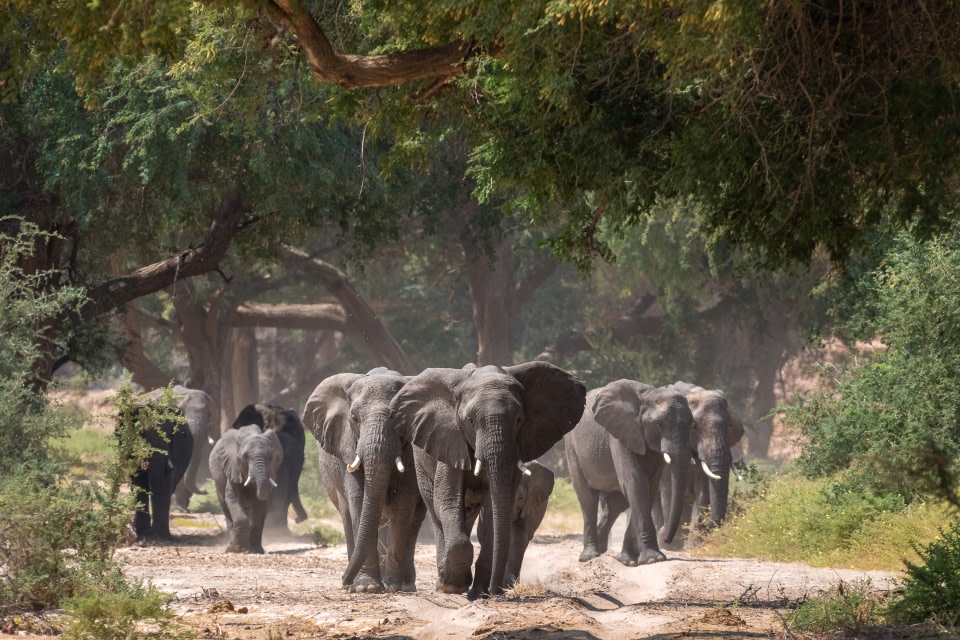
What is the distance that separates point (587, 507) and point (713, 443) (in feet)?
6.40

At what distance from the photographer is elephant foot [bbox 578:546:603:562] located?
60.5 ft

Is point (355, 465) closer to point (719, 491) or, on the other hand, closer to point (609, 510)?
point (609, 510)

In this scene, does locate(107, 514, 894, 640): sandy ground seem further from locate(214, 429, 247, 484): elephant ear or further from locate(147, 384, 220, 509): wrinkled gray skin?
locate(147, 384, 220, 509): wrinkled gray skin

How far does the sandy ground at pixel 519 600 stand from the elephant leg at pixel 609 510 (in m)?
0.84

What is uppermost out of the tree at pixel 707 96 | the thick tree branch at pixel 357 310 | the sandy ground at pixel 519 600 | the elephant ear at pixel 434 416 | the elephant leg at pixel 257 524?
the thick tree branch at pixel 357 310

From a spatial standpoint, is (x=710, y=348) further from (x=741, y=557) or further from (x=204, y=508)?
(x=741, y=557)

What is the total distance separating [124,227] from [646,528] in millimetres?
9704

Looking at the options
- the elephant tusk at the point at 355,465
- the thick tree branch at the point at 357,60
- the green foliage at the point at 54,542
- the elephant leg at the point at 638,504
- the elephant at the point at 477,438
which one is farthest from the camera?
the elephant leg at the point at 638,504

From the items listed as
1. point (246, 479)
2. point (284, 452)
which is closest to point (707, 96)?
point (246, 479)

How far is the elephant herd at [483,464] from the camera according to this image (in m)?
12.5

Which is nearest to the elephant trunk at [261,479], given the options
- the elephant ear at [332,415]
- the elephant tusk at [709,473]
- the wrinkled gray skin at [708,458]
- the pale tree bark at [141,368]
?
the elephant ear at [332,415]

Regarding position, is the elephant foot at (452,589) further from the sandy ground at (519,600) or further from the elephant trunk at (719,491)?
the elephant trunk at (719,491)

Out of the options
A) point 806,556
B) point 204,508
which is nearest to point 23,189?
point 204,508

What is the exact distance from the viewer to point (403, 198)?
2633cm
